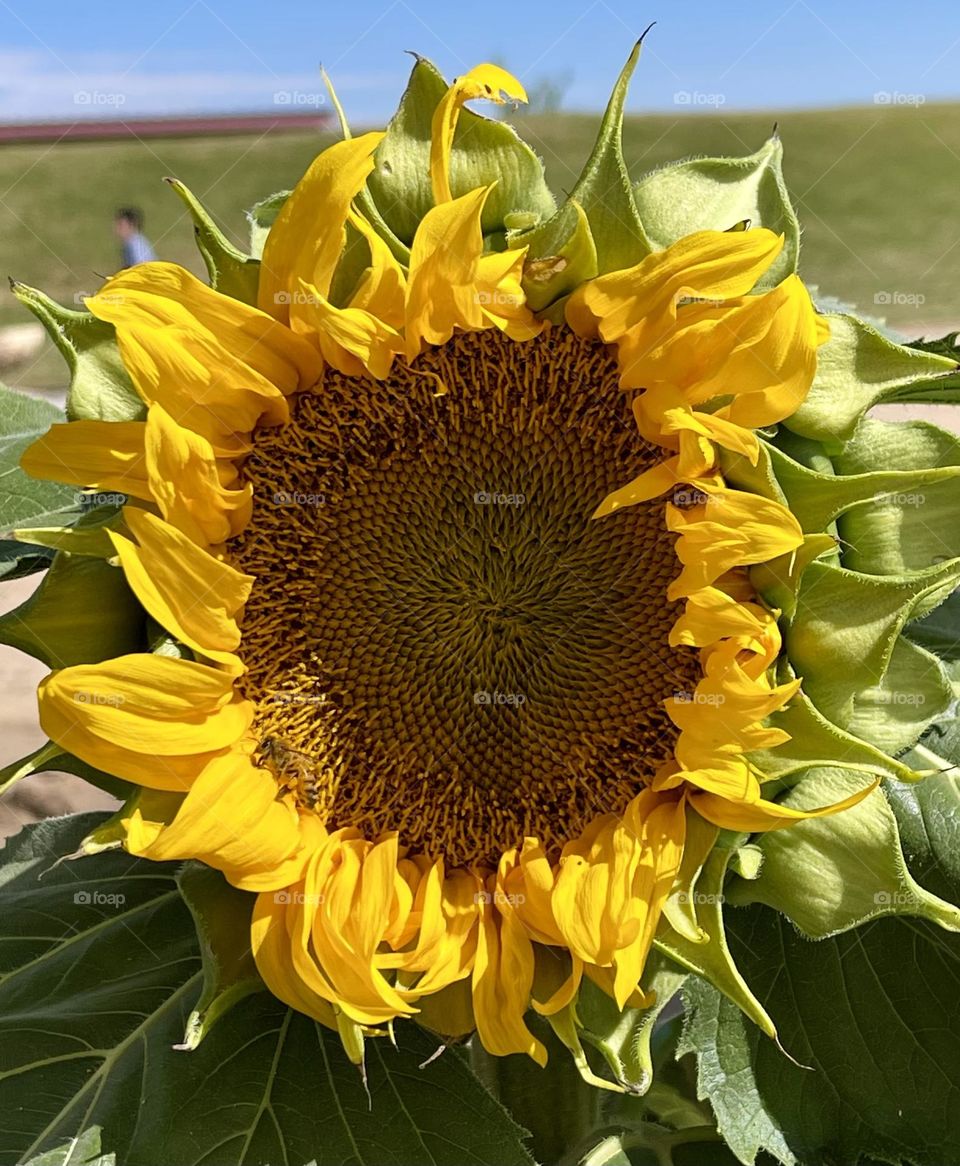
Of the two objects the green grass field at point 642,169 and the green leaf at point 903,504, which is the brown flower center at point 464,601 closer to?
the green leaf at point 903,504

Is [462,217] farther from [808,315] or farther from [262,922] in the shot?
[262,922]

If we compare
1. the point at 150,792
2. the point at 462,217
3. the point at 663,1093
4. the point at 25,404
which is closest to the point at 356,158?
the point at 462,217

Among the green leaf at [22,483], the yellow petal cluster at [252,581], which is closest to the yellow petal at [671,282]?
the yellow petal cluster at [252,581]

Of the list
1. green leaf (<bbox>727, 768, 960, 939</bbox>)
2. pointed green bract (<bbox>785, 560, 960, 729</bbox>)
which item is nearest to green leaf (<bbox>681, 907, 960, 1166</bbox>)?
green leaf (<bbox>727, 768, 960, 939</bbox>)

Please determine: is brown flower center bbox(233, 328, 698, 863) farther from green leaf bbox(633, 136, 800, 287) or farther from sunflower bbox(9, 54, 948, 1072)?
green leaf bbox(633, 136, 800, 287)

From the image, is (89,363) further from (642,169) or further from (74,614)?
(642,169)
